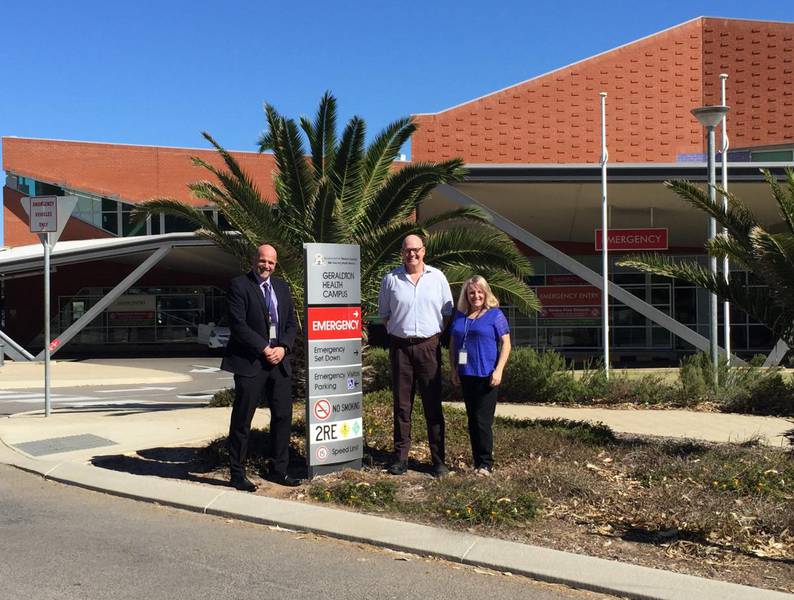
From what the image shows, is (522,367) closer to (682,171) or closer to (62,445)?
(62,445)

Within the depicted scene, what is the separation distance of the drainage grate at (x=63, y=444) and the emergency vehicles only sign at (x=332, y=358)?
3200 millimetres

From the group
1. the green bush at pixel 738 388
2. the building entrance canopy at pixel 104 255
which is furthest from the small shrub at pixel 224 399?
the building entrance canopy at pixel 104 255

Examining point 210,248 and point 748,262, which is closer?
point 748,262

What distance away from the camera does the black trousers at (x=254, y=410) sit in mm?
6875

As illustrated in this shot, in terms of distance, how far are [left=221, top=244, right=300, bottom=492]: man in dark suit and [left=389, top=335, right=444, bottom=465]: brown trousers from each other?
942 mm

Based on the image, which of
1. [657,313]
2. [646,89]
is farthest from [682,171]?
[646,89]

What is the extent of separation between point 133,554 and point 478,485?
2.58 meters

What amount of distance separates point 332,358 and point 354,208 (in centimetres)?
504

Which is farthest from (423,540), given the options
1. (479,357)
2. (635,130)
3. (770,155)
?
(770,155)

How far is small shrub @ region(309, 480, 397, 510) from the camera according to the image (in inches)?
250

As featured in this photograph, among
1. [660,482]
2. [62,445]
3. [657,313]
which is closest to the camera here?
[660,482]

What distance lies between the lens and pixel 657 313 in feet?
66.4

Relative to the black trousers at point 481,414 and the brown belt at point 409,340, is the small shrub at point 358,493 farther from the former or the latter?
the brown belt at point 409,340

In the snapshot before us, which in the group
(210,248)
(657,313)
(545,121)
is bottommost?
(657,313)
